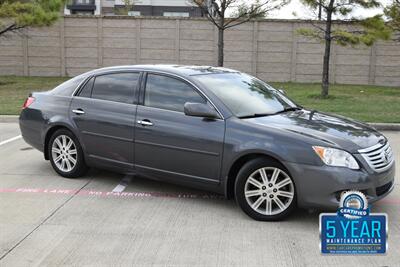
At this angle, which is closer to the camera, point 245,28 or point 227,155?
point 227,155

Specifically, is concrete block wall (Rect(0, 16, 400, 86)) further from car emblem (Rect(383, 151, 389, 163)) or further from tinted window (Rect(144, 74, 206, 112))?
car emblem (Rect(383, 151, 389, 163))

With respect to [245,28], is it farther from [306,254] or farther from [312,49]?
[306,254]

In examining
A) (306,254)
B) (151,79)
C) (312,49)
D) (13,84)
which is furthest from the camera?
(312,49)

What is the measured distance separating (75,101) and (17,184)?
126 centimetres

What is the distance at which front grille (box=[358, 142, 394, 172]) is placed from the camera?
4.80 meters

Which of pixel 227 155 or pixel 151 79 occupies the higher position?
pixel 151 79

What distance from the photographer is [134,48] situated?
2422cm

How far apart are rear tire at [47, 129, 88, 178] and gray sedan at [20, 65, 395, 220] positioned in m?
0.01

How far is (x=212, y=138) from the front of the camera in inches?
207

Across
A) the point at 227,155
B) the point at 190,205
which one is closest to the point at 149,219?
the point at 190,205

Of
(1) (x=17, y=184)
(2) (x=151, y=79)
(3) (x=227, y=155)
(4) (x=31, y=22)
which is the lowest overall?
(1) (x=17, y=184)

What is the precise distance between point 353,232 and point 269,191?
154cm

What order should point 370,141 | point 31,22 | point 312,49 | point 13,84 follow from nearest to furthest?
point 370,141 < point 31,22 < point 13,84 < point 312,49

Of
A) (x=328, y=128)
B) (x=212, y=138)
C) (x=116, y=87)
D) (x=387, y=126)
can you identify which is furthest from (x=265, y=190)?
(x=387, y=126)
